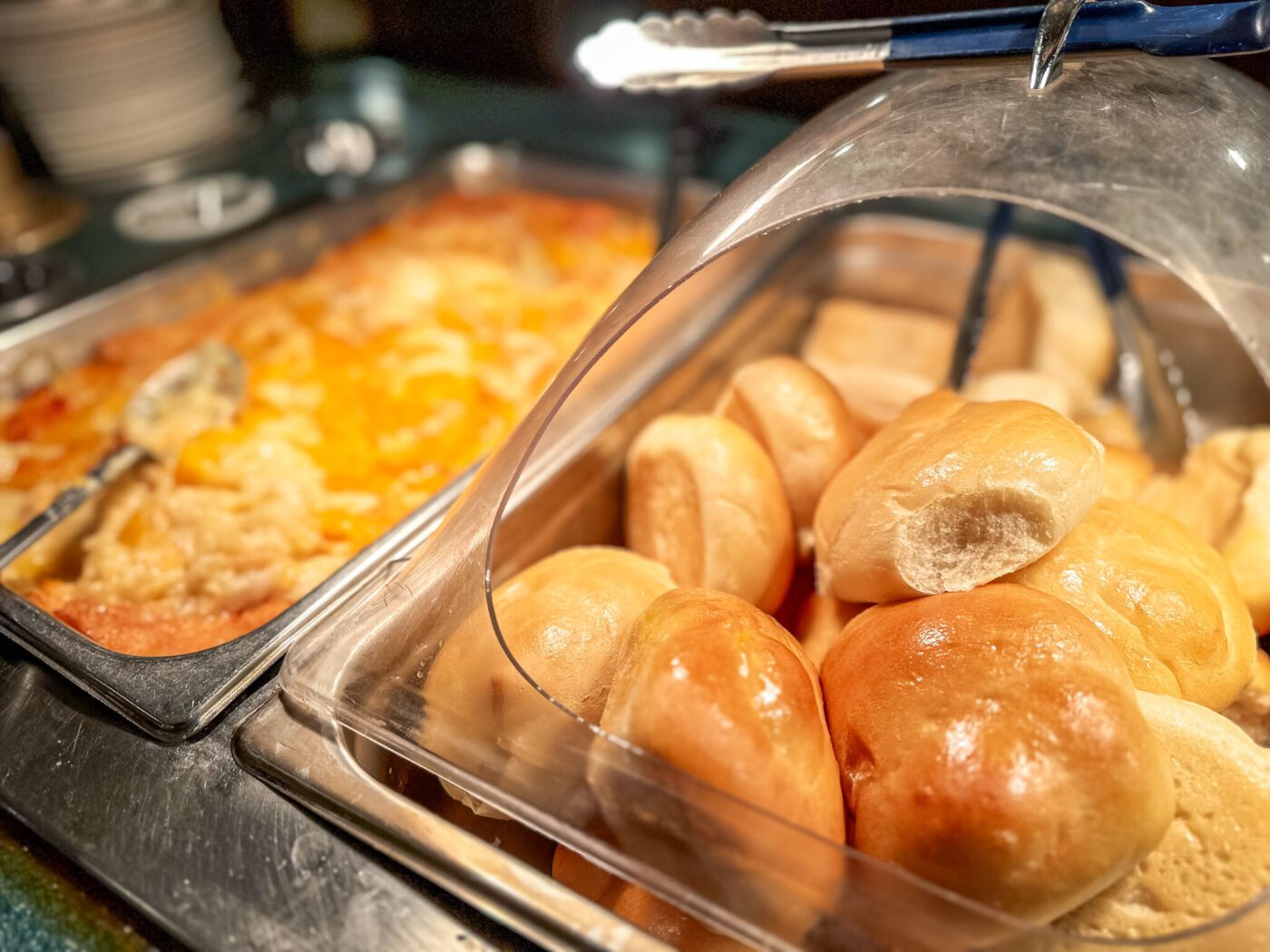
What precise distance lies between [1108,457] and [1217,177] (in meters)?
0.46

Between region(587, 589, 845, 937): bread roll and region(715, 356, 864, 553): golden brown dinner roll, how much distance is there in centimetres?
38

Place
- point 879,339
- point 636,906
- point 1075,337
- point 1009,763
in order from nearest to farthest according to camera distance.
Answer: point 1009,763 < point 636,906 < point 1075,337 < point 879,339

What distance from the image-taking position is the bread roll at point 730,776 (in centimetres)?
64

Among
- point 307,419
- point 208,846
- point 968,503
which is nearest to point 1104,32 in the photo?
point 968,503

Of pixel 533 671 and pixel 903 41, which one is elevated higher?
pixel 903 41

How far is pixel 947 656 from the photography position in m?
0.70

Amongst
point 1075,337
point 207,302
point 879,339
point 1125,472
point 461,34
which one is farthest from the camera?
point 461,34

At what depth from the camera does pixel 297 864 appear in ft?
2.58

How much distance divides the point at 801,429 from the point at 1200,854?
0.59m

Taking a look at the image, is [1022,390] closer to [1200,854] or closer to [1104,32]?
[1104,32]

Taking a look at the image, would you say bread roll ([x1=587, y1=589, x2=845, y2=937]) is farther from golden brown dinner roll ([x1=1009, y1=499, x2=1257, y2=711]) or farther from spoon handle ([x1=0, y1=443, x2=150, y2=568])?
spoon handle ([x1=0, y1=443, x2=150, y2=568])

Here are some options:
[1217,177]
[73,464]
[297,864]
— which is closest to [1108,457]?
[1217,177]

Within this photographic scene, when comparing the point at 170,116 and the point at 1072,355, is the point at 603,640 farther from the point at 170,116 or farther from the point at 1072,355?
the point at 170,116

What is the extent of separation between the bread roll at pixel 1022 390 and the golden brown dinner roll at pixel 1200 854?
2.07 feet
